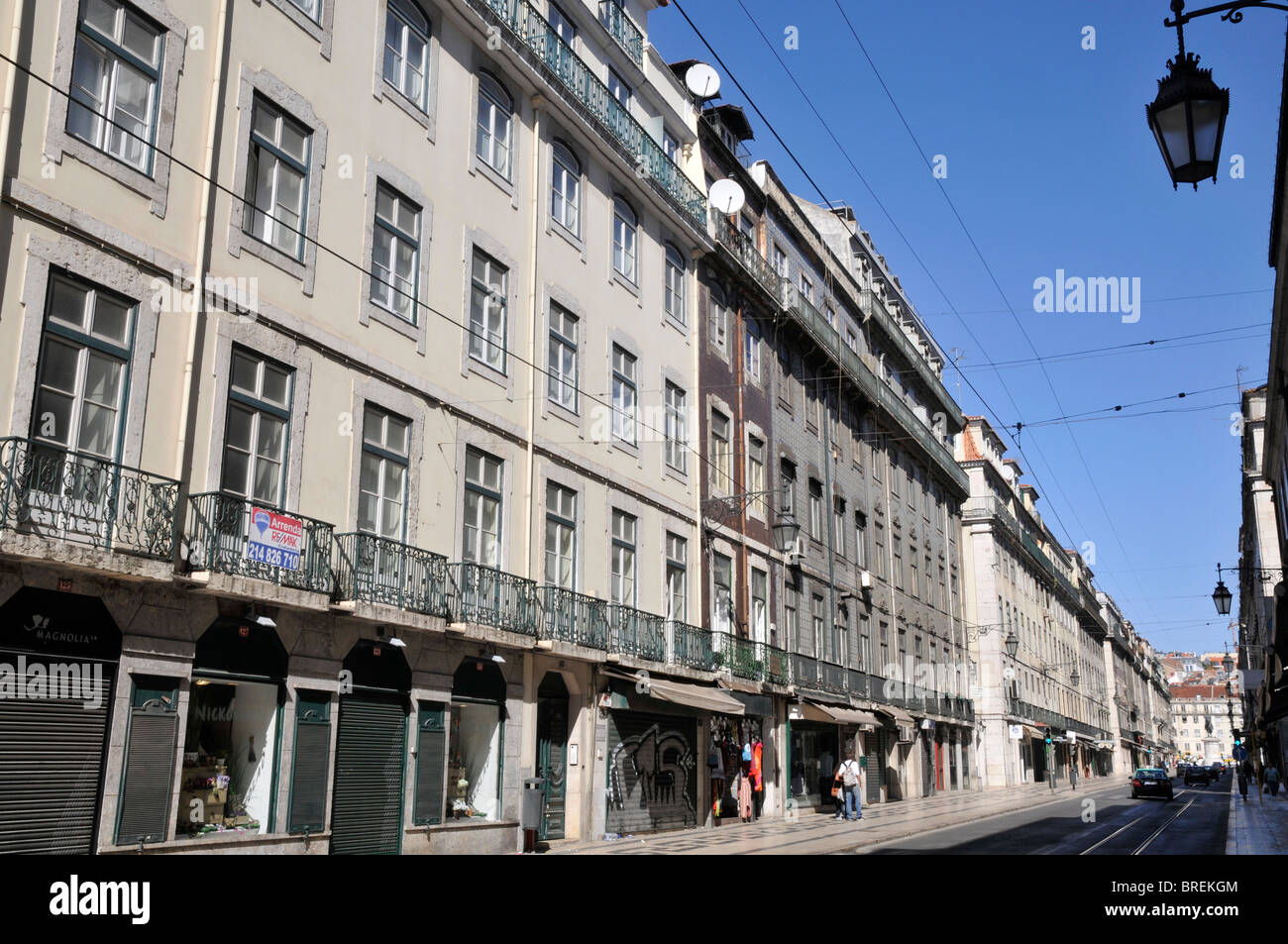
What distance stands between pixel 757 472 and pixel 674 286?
237 inches

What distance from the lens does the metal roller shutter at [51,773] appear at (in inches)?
432

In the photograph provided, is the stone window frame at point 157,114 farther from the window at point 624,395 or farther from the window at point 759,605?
the window at point 759,605

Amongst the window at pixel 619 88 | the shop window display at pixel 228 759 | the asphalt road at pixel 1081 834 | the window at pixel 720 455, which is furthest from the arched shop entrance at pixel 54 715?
the window at pixel 720 455

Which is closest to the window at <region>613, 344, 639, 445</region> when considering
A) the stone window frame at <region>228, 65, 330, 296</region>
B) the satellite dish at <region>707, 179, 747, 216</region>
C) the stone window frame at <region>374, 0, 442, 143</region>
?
the satellite dish at <region>707, 179, 747, 216</region>

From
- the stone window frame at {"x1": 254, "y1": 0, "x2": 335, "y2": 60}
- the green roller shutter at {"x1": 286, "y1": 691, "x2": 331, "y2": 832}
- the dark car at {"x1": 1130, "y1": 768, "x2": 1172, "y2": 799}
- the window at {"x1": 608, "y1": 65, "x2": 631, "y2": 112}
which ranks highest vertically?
the window at {"x1": 608, "y1": 65, "x2": 631, "y2": 112}

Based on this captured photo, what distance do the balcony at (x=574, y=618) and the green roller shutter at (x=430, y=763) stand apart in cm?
267

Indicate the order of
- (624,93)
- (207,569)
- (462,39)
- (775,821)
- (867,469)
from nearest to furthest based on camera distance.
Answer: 1. (207,569)
2. (462,39)
3. (624,93)
4. (775,821)
5. (867,469)

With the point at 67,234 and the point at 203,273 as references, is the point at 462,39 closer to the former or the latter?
the point at 203,273

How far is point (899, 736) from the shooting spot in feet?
137

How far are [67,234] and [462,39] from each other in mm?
9393

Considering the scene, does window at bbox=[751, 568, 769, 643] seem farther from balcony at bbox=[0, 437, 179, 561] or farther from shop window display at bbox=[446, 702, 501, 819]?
balcony at bbox=[0, 437, 179, 561]

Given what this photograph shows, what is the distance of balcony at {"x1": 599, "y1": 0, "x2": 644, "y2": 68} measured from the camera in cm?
2477

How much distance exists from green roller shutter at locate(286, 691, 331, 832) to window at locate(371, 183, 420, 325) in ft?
19.6
